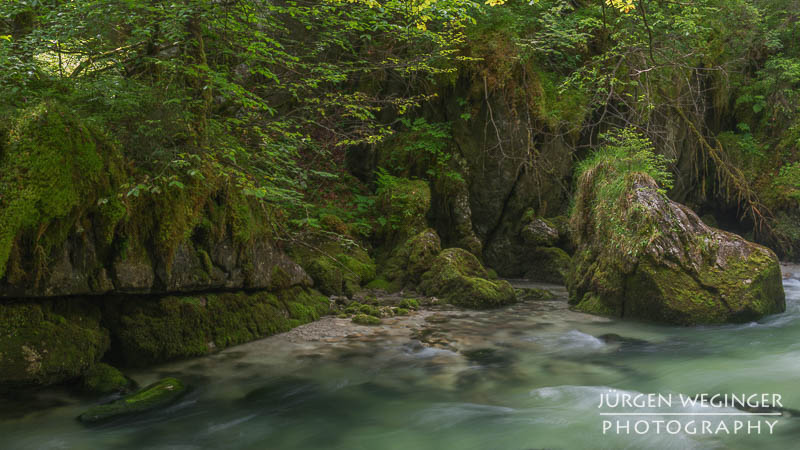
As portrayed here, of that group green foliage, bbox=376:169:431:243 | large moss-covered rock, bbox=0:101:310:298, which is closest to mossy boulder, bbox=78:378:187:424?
large moss-covered rock, bbox=0:101:310:298

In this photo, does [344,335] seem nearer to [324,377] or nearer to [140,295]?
[324,377]

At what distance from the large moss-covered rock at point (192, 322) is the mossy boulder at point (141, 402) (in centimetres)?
77

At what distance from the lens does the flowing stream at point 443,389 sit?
3264 mm

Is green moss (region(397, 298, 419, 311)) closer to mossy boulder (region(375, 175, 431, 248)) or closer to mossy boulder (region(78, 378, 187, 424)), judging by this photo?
mossy boulder (region(375, 175, 431, 248))

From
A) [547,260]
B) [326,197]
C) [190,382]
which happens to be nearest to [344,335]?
[190,382]

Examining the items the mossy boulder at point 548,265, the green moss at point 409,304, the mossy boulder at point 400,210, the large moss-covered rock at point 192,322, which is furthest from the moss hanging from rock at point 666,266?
the large moss-covered rock at point 192,322

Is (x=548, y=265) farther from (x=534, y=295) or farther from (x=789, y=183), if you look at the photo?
(x=789, y=183)

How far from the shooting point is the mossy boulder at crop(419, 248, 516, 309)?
820cm

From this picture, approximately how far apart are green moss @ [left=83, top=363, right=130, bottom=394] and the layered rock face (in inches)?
258

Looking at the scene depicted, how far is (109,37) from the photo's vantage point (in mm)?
5664

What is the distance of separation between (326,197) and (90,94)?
6897 mm

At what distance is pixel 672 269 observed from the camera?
6773 millimetres

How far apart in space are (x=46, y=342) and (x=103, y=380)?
538 millimetres

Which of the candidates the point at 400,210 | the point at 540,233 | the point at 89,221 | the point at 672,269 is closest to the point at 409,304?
the point at 400,210
